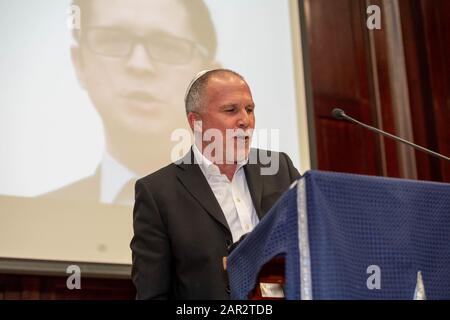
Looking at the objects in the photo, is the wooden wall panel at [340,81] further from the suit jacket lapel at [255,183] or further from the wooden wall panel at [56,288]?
the suit jacket lapel at [255,183]

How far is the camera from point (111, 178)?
129 inches

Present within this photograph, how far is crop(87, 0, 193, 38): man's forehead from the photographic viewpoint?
11.1ft

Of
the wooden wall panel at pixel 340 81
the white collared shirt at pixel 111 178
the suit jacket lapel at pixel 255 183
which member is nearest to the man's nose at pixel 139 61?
the white collared shirt at pixel 111 178

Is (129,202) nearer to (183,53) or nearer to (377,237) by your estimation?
(183,53)

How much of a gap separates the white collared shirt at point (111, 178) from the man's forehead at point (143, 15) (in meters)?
0.63

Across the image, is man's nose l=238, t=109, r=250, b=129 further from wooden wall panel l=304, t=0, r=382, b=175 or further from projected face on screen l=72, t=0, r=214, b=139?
wooden wall panel l=304, t=0, r=382, b=175

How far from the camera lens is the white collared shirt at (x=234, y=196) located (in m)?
2.21

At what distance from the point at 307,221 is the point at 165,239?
746mm

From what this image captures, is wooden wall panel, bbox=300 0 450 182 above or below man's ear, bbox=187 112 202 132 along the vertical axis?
above

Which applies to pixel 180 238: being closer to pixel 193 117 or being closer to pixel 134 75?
pixel 193 117

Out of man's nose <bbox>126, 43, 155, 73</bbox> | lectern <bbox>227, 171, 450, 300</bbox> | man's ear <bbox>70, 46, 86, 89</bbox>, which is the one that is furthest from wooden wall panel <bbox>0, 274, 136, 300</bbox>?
lectern <bbox>227, 171, 450, 300</bbox>

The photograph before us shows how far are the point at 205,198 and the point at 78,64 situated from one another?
136 centimetres

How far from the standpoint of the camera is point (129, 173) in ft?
10.9

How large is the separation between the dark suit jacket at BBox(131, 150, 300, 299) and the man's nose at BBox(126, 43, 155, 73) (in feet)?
3.99
